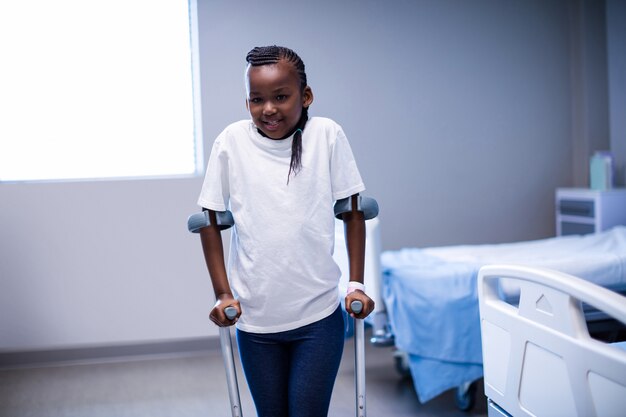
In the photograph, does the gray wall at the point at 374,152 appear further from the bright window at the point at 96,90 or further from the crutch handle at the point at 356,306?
the crutch handle at the point at 356,306

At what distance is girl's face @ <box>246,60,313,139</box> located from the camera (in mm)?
1326

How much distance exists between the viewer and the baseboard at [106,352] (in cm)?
395

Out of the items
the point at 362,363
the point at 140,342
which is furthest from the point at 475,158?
the point at 362,363

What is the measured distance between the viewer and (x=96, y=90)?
4055 mm

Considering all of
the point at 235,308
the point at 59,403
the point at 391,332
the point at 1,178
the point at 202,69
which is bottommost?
the point at 59,403

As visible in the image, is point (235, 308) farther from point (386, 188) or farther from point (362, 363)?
point (386, 188)

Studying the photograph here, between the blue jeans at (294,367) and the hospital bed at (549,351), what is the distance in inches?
17.1

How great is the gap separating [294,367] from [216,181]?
0.40 metres

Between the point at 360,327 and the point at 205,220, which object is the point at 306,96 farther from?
the point at 360,327

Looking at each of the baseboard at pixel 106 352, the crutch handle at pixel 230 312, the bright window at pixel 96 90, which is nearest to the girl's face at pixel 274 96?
the crutch handle at pixel 230 312

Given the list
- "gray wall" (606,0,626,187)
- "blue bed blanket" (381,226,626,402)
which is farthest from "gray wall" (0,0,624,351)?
"blue bed blanket" (381,226,626,402)

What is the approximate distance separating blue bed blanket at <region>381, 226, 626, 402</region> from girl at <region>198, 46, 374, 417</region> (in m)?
1.57

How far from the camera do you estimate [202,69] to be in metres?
4.03

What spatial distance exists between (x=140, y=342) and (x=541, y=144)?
9.56ft
